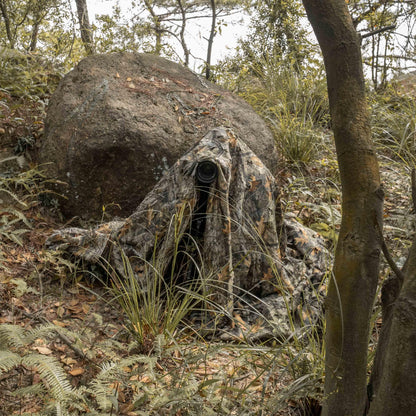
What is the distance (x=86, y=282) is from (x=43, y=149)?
1629 millimetres

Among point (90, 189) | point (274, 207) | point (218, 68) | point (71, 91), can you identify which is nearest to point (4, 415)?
point (274, 207)

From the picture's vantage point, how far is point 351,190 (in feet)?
4.69

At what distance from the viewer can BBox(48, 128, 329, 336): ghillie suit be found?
2.95 metres

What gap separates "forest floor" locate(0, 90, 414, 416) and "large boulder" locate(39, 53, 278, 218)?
442mm

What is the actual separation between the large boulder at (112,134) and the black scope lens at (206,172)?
1.30m

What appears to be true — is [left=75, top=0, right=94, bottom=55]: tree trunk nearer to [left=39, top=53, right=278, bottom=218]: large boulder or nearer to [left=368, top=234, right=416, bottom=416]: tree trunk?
[left=39, top=53, right=278, bottom=218]: large boulder

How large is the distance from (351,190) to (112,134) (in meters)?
3.06

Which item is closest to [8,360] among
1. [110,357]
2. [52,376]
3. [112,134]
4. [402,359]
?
[52,376]

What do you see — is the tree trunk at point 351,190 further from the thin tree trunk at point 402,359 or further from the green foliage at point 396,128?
the green foliage at point 396,128

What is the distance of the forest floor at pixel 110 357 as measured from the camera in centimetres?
183

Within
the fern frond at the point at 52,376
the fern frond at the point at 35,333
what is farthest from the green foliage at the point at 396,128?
the fern frond at the point at 52,376

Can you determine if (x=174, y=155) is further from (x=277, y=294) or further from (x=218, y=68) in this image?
(x=218, y=68)

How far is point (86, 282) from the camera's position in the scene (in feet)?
11.0

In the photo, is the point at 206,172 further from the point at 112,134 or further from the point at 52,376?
the point at 52,376
